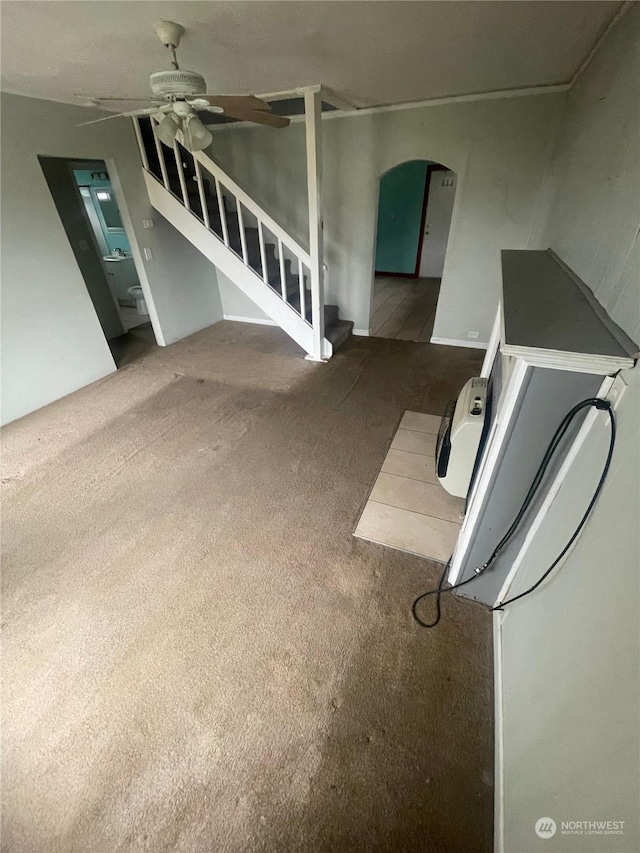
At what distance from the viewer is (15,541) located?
1996 millimetres

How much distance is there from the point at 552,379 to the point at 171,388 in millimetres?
3377

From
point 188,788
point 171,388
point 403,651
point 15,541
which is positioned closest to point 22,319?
point 171,388

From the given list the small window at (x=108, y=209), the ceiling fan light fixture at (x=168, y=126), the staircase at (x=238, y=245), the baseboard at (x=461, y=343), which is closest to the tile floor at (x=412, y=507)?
the staircase at (x=238, y=245)

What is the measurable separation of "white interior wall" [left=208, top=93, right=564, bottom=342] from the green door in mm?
3663

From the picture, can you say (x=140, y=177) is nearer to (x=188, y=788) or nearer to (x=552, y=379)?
(x=552, y=379)

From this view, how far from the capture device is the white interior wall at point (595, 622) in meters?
0.62

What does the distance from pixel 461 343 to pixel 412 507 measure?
112 inches

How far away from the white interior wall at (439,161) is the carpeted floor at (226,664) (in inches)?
95.1

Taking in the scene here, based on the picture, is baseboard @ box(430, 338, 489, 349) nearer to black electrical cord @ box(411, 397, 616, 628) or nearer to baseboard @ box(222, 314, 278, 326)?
baseboard @ box(222, 314, 278, 326)

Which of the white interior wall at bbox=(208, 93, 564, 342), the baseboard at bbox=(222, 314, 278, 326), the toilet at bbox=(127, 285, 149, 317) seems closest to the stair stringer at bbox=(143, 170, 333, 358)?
the white interior wall at bbox=(208, 93, 564, 342)

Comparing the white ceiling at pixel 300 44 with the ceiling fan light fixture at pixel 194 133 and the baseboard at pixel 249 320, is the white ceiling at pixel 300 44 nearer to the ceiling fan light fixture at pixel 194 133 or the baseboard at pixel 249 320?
the ceiling fan light fixture at pixel 194 133

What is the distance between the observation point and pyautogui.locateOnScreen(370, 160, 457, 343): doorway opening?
6.31 meters

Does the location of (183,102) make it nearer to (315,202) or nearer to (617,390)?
(315,202)

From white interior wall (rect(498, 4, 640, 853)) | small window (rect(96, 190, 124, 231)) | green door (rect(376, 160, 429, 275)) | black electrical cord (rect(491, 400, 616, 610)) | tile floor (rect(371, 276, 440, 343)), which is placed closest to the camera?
white interior wall (rect(498, 4, 640, 853))
